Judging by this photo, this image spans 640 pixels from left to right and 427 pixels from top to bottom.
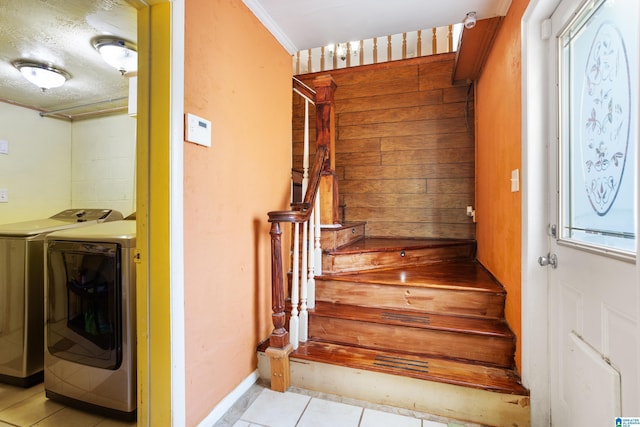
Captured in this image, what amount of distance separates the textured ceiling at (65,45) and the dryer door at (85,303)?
1209 millimetres

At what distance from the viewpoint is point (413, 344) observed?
1.80 m

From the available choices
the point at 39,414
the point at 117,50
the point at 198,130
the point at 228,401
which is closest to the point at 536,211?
the point at 198,130

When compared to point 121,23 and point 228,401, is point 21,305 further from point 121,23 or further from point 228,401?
point 121,23

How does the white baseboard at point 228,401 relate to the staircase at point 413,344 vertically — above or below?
below

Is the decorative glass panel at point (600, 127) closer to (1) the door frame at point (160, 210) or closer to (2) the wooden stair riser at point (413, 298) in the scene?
(2) the wooden stair riser at point (413, 298)

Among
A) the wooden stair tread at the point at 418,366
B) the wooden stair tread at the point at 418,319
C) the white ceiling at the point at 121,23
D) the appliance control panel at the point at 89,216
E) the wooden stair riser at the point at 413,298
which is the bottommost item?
the wooden stair tread at the point at 418,366

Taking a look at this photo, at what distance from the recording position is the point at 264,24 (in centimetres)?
190

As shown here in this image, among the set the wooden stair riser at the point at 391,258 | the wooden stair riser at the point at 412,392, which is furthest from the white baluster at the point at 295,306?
the wooden stair riser at the point at 391,258

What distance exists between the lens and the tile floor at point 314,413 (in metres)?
1.47

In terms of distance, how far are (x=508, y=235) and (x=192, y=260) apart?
1778 mm

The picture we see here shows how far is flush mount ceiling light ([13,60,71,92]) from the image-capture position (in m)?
2.03

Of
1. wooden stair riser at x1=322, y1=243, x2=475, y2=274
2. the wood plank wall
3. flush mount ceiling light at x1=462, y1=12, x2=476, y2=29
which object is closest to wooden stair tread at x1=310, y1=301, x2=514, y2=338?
wooden stair riser at x1=322, y1=243, x2=475, y2=274

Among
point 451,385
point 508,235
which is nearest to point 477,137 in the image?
point 508,235

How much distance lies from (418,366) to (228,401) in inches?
42.3
